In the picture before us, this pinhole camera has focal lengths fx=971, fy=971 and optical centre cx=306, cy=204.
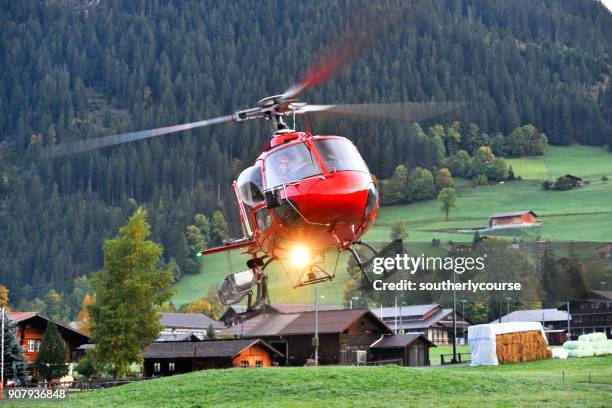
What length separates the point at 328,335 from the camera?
76938mm

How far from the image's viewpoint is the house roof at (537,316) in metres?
112

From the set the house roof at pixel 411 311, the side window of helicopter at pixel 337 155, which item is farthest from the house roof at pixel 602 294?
the side window of helicopter at pixel 337 155

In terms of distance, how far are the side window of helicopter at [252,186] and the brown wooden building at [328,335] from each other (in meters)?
53.4

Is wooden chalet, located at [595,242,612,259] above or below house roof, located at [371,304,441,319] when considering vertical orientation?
above

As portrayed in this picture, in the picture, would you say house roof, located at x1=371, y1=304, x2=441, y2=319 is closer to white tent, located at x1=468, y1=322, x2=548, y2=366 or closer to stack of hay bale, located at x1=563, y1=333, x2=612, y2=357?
stack of hay bale, located at x1=563, y1=333, x2=612, y2=357

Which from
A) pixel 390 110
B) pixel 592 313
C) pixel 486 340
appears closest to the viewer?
pixel 390 110

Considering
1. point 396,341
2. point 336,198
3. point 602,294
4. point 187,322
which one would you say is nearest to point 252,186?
point 336,198

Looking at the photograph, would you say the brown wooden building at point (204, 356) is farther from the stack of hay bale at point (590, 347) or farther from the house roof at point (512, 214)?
the house roof at point (512, 214)

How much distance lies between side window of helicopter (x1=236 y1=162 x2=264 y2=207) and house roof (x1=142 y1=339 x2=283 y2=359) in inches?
1762

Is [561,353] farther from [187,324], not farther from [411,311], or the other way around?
[187,324]

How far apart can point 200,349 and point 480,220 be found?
11453cm

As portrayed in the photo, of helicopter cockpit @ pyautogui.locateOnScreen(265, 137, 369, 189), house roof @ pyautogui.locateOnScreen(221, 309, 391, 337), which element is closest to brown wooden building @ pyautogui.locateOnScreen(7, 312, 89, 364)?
house roof @ pyautogui.locateOnScreen(221, 309, 391, 337)

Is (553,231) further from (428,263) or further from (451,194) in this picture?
(428,263)

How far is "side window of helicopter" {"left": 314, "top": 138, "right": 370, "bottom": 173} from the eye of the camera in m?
20.1
